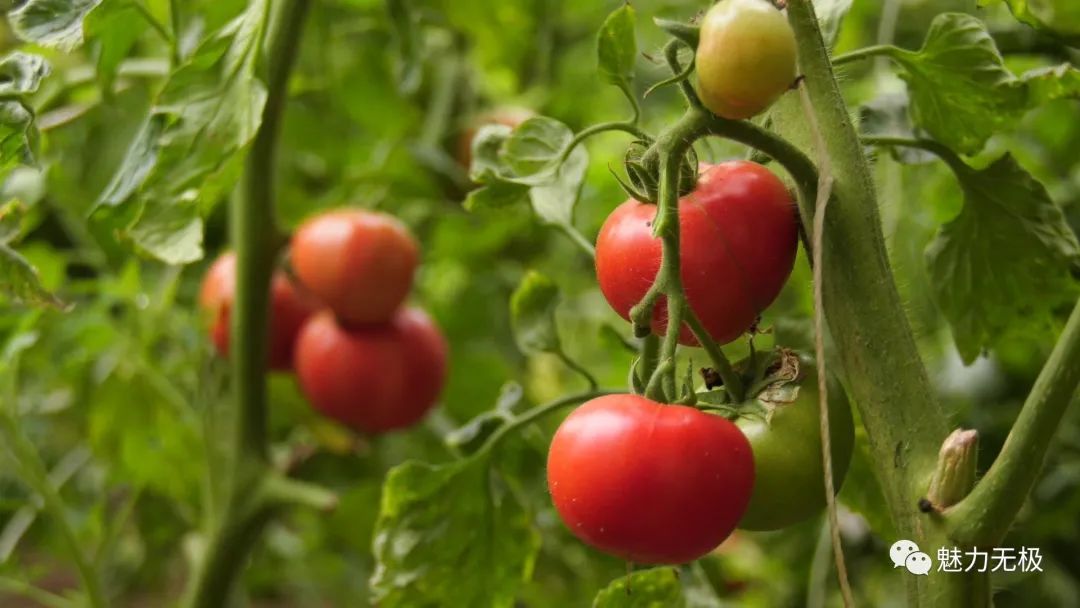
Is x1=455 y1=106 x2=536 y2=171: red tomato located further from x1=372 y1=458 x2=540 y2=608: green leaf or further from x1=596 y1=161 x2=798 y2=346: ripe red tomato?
x1=596 y1=161 x2=798 y2=346: ripe red tomato

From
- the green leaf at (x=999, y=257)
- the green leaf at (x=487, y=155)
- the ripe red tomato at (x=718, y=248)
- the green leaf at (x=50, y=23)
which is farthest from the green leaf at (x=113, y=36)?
the green leaf at (x=999, y=257)

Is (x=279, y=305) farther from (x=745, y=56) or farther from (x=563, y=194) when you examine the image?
(x=745, y=56)

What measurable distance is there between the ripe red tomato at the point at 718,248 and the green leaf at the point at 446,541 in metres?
0.19

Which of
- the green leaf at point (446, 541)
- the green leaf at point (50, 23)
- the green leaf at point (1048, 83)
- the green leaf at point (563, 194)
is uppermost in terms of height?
the green leaf at point (50, 23)

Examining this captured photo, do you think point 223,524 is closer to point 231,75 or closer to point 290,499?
point 290,499

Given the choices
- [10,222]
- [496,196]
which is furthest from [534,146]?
[10,222]

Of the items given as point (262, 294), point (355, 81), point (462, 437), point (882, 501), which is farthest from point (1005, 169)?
point (355, 81)

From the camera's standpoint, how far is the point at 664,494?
1.18ft

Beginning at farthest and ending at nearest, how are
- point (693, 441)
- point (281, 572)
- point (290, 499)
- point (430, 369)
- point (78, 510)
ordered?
point (281, 572)
point (78, 510)
point (430, 369)
point (290, 499)
point (693, 441)

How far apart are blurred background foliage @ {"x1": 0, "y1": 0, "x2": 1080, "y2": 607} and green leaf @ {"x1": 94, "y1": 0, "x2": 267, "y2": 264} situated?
0.25 metres

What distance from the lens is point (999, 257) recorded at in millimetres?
510

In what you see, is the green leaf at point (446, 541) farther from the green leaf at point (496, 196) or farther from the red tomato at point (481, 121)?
the red tomato at point (481, 121)

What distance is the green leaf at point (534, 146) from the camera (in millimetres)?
444

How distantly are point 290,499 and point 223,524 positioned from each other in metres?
0.06
